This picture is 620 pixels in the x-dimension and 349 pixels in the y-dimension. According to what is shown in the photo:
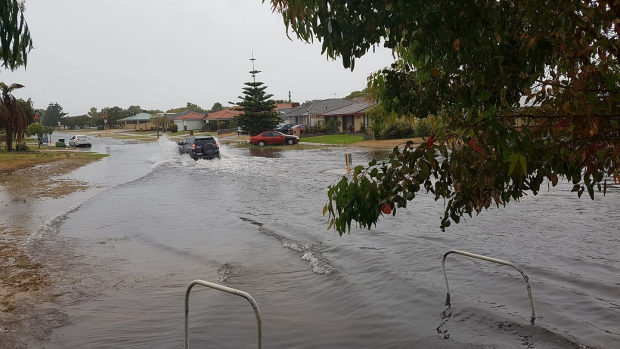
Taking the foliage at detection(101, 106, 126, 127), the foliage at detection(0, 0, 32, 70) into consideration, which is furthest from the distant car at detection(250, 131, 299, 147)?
the foliage at detection(101, 106, 126, 127)

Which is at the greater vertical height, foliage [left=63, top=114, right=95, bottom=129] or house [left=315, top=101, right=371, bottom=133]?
foliage [left=63, top=114, right=95, bottom=129]

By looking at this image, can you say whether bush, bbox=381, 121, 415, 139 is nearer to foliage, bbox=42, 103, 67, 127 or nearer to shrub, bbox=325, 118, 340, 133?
shrub, bbox=325, 118, 340, 133

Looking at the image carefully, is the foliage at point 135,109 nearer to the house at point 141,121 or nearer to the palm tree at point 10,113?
the house at point 141,121

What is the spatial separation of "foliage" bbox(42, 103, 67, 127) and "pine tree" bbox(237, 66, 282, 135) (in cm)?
13565

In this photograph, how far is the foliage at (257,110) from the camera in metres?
58.8

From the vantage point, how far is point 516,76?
411cm

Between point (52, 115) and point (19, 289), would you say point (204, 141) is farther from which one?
point (52, 115)

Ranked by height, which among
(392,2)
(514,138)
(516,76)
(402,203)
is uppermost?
(392,2)

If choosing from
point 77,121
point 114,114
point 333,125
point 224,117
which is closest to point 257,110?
point 333,125

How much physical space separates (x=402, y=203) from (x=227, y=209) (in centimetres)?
1389

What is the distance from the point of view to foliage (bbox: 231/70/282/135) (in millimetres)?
58750

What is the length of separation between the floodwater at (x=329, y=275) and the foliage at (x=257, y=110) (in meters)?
41.5

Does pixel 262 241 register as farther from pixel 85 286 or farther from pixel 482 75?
pixel 482 75

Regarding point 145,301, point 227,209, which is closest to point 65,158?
point 227,209
